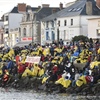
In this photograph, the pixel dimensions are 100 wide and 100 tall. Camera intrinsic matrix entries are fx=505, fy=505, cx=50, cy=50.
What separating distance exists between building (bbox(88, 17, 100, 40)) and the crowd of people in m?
23.1

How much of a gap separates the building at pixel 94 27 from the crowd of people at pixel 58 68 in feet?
75.8

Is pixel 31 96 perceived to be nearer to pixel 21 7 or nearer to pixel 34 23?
pixel 34 23

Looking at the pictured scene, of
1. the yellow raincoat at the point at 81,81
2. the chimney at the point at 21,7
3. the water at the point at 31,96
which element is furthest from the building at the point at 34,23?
the yellow raincoat at the point at 81,81

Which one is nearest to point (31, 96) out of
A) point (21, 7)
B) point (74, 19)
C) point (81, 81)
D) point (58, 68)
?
point (81, 81)

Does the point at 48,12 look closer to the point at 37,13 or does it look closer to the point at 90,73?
the point at 37,13

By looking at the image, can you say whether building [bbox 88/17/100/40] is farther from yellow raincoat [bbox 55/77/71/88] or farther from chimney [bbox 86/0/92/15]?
yellow raincoat [bbox 55/77/71/88]

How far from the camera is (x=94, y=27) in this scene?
77.0 meters

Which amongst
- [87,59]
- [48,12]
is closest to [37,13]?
[48,12]

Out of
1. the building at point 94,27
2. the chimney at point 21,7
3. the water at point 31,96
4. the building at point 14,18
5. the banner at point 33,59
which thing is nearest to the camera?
the water at point 31,96

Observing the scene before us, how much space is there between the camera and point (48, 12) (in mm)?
103250

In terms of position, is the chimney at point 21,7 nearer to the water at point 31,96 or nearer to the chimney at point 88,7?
the chimney at point 88,7

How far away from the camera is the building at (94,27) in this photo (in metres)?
76.4

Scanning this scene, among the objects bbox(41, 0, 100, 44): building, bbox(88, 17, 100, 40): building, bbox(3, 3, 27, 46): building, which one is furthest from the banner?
bbox(3, 3, 27, 46): building

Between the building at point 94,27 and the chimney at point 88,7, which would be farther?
the chimney at point 88,7
